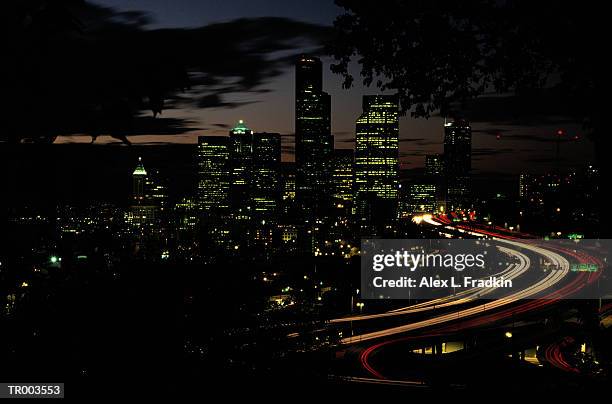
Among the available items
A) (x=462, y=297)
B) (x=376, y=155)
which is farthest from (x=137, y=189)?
(x=376, y=155)

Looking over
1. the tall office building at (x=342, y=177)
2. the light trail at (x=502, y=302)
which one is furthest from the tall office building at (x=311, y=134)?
the light trail at (x=502, y=302)

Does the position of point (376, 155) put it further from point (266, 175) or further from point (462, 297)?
point (462, 297)

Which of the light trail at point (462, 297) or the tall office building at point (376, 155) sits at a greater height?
the tall office building at point (376, 155)

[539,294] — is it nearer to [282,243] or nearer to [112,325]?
[112,325]

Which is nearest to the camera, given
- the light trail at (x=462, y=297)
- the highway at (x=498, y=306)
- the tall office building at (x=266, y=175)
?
the highway at (x=498, y=306)

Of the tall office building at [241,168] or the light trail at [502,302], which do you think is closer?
the light trail at [502,302]

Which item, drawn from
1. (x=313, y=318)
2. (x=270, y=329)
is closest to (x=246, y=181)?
(x=313, y=318)

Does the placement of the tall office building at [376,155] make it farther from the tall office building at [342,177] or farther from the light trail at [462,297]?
the light trail at [462,297]
